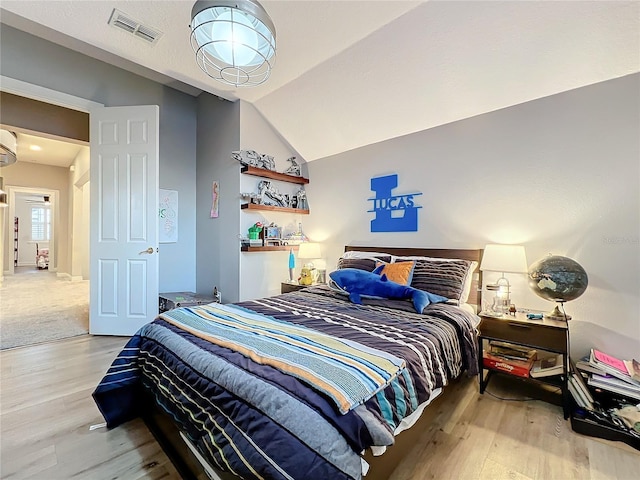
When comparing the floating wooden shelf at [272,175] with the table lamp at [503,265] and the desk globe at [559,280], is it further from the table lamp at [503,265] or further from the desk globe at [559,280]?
the desk globe at [559,280]

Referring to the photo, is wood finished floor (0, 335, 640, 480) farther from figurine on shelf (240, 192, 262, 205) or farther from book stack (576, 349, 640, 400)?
figurine on shelf (240, 192, 262, 205)

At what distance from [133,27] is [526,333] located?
12.2 feet

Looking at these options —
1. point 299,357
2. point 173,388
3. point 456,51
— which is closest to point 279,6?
point 456,51

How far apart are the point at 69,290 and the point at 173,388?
6.12 m

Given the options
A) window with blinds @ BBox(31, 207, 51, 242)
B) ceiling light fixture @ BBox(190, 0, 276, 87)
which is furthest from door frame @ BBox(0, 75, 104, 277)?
window with blinds @ BBox(31, 207, 51, 242)

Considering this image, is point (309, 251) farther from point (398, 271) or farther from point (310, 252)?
point (398, 271)

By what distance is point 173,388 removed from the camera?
1358 mm

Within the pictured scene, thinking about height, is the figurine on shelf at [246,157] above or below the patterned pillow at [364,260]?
above

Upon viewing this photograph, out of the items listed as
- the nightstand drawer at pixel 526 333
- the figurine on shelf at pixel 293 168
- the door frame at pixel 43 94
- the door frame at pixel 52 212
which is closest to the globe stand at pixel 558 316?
the nightstand drawer at pixel 526 333

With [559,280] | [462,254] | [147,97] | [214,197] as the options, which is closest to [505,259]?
[559,280]

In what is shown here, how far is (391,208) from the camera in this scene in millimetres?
3236

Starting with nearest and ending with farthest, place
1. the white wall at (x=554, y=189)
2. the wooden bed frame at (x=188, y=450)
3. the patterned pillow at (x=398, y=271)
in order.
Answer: the wooden bed frame at (x=188, y=450)
the white wall at (x=554, y=189)
the patterned pillow at (x=398, y=271)

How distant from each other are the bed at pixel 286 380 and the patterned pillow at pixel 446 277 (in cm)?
7

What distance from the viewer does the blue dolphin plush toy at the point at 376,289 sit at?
7.18 feet
